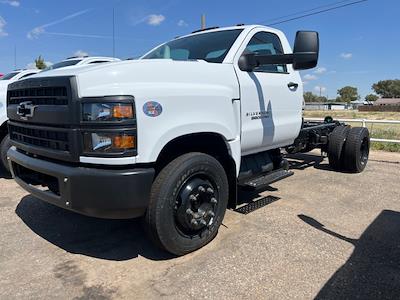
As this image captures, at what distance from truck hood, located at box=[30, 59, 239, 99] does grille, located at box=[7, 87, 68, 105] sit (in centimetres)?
15

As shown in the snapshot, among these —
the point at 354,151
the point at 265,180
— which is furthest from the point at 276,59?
the point at 354,151

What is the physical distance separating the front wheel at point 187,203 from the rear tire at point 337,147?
4.04 meters

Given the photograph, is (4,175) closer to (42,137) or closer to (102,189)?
(42,137)

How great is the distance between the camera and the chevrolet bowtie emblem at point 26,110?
3.38 metres

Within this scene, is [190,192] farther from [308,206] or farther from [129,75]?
[308,206]

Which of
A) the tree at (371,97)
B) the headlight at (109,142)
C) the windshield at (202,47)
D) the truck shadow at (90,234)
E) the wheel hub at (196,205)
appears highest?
the tree at (371,97)

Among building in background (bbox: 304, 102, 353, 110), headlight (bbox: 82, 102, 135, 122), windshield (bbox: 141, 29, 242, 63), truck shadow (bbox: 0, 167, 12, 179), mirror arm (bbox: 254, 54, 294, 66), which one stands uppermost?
building in background (bbox: 304, 102, 353, 110)

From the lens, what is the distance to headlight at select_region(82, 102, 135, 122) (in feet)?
9.43

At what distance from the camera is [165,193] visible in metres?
3.20

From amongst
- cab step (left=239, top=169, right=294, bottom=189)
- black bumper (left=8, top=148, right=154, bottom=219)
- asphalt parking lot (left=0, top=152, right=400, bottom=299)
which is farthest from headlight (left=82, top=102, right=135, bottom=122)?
cab step (left=239, top=169, right=294, bottom=189)

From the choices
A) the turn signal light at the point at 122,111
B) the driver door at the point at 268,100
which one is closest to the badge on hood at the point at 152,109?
the turn signal light at the point at 122,111

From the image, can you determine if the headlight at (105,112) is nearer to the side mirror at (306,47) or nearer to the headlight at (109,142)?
the headlight at (109,142)

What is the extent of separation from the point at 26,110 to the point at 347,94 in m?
149

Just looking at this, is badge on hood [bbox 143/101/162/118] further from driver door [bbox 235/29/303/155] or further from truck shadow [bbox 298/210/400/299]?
truck shadow [bbox 298/210/400/299]
